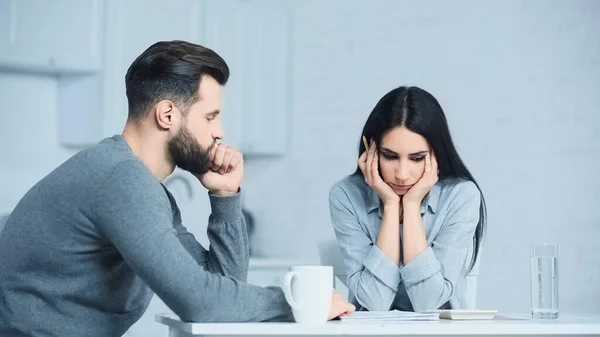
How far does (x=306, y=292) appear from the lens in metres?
1.42

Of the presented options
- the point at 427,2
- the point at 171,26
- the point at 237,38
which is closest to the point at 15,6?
the point at 171,26

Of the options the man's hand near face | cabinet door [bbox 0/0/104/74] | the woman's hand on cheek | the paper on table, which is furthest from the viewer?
cabinet door [bbox 0/0/104/74]

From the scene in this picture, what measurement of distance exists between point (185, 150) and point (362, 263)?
776 mm

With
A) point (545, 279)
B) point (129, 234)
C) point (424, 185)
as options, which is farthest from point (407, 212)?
point (129, 234)

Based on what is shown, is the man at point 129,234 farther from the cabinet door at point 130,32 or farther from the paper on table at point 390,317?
the cabinet door at point 130,32

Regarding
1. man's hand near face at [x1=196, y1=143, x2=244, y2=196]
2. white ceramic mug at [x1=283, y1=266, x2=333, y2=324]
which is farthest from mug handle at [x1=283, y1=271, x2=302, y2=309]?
man's hand near face at [x1=196, y1=143, x2=244, y2=196]

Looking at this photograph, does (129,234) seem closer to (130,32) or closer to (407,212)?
(407,212)

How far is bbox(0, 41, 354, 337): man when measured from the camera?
4.54 feet

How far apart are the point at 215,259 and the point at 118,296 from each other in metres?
0.38

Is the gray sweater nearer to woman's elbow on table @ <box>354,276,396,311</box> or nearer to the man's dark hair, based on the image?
the man's dark hair

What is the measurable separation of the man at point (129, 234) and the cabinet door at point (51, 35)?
2108 millimetres

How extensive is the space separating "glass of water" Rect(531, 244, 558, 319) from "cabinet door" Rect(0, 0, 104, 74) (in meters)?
2.63

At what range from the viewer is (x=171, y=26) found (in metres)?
4.01

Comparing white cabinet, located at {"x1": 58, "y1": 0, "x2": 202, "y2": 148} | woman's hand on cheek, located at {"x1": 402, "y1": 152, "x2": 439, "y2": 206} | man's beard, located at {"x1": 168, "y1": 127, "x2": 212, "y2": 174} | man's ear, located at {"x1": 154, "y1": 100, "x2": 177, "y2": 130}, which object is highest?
white cabinet, located at {"x1": 58, "y1": 0, "x2": 202, "y2": 148}
